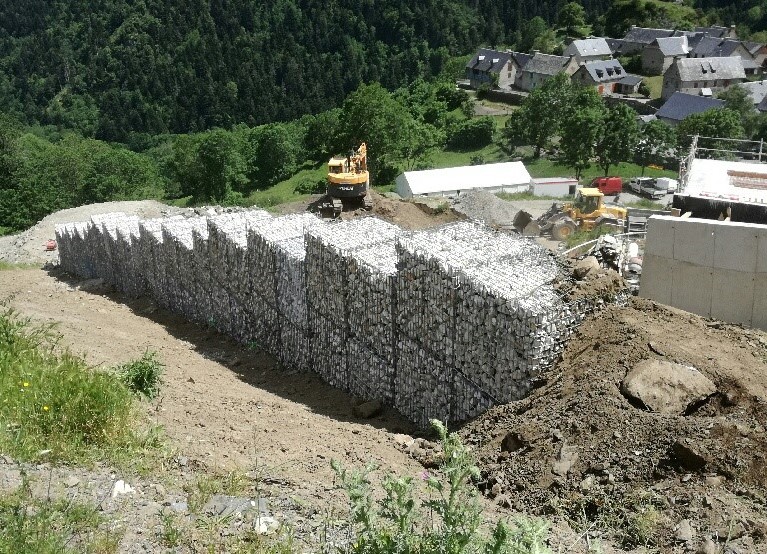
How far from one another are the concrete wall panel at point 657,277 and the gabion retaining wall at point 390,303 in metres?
3.00

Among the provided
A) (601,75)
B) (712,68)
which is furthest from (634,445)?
(712,68)

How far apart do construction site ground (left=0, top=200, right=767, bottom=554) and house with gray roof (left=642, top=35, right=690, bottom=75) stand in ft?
261

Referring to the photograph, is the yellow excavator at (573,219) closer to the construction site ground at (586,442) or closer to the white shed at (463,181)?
the white shed at (463,181)

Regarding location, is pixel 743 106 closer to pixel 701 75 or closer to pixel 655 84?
pixel 701 75

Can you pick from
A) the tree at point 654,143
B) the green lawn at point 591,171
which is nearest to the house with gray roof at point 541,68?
the green lawn at point 591,171

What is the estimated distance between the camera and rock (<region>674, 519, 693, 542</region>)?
7957 mm

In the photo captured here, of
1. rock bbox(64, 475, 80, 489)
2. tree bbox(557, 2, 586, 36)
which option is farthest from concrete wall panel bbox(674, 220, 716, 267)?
tree bbox(557, 2, 586, 36)

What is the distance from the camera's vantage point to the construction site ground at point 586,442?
8227 mm

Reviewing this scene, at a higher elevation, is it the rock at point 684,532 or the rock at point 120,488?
the rock at point 120,488

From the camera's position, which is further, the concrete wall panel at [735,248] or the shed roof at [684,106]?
the shed roof at [684,106]

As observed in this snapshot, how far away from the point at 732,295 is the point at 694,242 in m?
1.11

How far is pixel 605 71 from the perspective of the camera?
79625 mm

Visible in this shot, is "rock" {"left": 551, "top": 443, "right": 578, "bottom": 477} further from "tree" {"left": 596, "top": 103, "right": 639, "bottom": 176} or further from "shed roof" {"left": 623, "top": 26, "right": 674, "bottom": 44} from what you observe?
"shed roof" {"left": 623, "top": 26, "right": 674, "bottom": 44}

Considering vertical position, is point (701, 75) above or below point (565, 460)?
below
